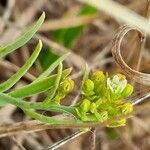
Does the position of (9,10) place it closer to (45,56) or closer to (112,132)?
(45,56)

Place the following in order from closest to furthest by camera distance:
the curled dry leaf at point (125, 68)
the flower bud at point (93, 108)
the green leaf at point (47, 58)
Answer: the flower bud at point (93, 108) → the curled dry leaf at point (125, 68) → the green leaf at point (47, 58)

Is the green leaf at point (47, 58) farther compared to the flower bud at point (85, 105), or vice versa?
the green leaf at point (47, 58)

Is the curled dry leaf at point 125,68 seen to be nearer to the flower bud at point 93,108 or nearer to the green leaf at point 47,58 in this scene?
the flower bud at point 93,108

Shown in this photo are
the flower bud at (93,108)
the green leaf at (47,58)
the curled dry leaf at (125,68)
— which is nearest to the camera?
the flower bud at (93,108)

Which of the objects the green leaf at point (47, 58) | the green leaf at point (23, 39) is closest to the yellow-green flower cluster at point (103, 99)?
the green leaf at point (23, 39)

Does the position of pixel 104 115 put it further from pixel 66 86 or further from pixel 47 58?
pixel 47 58

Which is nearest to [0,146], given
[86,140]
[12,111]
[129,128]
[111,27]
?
[12,111]

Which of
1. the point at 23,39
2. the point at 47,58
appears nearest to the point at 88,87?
the point at 23,39
